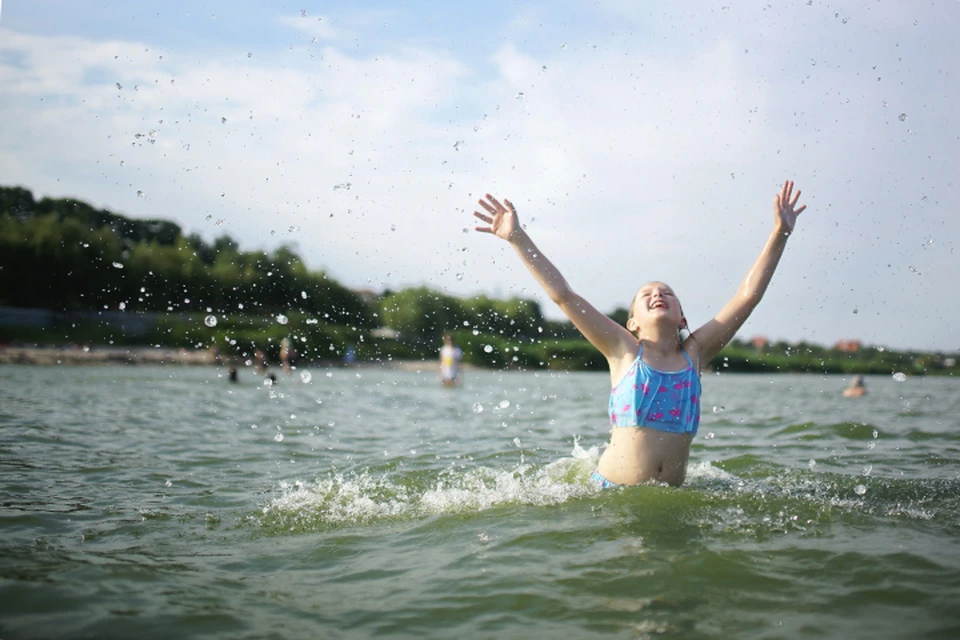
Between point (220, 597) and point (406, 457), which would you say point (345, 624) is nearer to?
point (220, 597)

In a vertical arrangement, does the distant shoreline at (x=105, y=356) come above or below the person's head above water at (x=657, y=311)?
below

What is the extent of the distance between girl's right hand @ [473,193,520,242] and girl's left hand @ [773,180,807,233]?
2135 mm

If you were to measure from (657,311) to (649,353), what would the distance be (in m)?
0.32

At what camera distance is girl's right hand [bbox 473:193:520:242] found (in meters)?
5.75

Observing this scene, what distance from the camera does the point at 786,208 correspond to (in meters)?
6.36

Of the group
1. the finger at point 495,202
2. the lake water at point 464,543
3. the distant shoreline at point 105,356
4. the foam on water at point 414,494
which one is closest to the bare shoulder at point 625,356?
the lake water at point 464,543

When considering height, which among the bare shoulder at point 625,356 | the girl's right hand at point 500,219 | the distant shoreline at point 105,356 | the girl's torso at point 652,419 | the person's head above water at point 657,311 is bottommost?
the distant shoreline at point 105,356

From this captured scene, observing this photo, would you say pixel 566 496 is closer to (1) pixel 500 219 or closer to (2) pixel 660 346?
(2) pixel 660 346

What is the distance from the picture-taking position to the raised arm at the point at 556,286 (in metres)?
5.69

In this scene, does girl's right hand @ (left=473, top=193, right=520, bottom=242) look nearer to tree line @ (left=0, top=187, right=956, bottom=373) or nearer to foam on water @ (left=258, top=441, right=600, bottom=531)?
foam on water @ (left=258, top=441, right=600, bottom=531)

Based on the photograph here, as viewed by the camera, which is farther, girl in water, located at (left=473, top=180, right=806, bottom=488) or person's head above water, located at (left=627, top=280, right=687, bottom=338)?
person's head above water, located at (left=627, top=280, right=687, bottom=338)

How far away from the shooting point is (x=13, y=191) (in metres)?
77.8

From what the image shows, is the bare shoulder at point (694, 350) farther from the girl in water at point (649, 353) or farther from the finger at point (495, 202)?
the finger at point (495, 202)

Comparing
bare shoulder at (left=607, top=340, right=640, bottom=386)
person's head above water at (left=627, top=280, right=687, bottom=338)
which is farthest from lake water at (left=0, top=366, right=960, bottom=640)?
person's head above water at (left=627, top=280, right=687, bottom=338)
